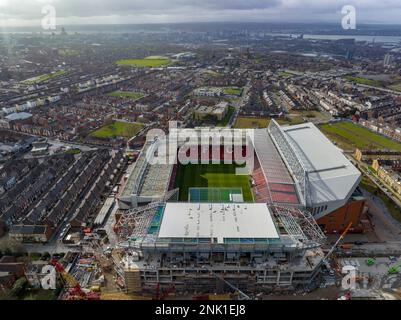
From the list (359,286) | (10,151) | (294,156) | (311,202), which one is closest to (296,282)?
(359,286)

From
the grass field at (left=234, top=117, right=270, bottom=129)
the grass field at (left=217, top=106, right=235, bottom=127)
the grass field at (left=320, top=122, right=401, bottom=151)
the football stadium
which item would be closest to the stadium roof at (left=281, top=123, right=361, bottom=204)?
the football stadium

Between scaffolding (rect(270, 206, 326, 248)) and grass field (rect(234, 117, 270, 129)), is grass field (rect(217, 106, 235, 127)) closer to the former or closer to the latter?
grass field (rect(234, 117, 270, 129))

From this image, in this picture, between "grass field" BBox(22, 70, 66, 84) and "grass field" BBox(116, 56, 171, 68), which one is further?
"grass field" BBox(116, 56, 171, 68)

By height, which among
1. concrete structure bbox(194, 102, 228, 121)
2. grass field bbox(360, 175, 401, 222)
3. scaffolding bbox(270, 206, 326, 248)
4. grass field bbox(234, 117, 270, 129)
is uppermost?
concrete structure bbox(194, 102, 228, 121)

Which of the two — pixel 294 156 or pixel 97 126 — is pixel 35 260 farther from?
pixel 97 126

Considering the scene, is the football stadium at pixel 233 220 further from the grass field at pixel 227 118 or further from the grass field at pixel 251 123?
the grass field at pixel 227 118

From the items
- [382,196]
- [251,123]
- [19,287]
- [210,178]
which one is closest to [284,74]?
[251,123]

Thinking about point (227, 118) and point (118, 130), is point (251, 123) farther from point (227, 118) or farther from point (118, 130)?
point (118, 130)
